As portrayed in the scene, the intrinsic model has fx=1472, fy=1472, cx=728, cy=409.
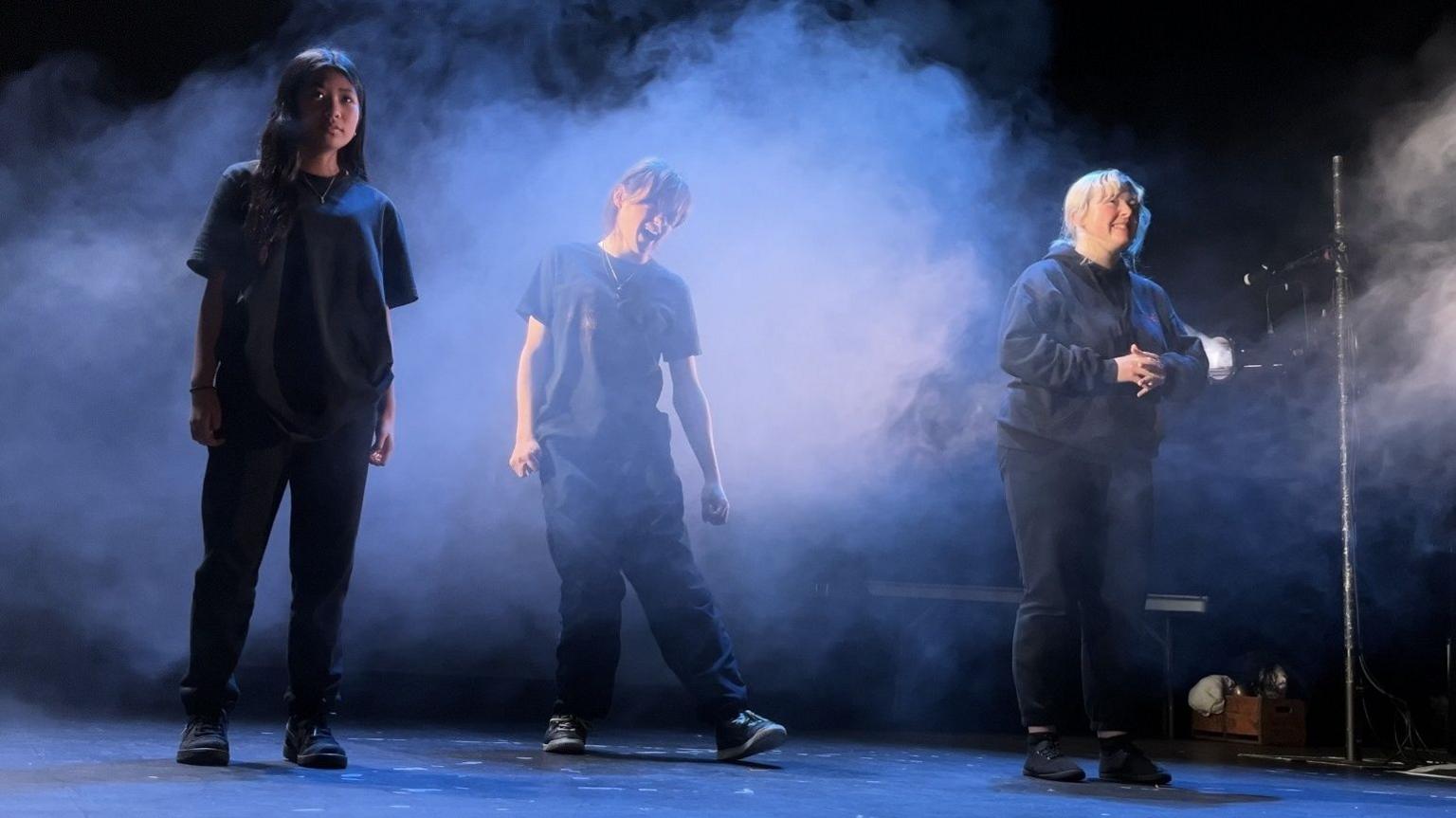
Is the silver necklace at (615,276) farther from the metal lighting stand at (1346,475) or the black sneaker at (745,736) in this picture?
the metal lighting stand at (1346,475)

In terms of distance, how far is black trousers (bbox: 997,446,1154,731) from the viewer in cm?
287

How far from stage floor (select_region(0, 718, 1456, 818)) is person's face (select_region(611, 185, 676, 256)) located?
1121 millimetres

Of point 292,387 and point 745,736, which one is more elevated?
point 292,387

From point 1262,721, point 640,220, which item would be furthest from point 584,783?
point 1262,721

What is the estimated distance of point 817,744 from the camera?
3846 mm

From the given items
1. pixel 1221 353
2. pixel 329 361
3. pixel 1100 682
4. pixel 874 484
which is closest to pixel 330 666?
pixel 329 361

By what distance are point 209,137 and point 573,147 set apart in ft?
3.43

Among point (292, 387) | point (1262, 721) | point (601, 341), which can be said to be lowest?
point (1262, 721)

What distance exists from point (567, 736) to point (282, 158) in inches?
52.1

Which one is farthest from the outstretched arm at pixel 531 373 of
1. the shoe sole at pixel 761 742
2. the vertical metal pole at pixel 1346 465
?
the vertical metal pole at pixel 1346 465

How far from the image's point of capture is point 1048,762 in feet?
9.45

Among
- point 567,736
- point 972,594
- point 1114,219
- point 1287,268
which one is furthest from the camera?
point 972,594

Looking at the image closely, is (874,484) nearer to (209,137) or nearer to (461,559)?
(461,559)

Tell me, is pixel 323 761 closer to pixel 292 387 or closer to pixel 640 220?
pixel 292 387
